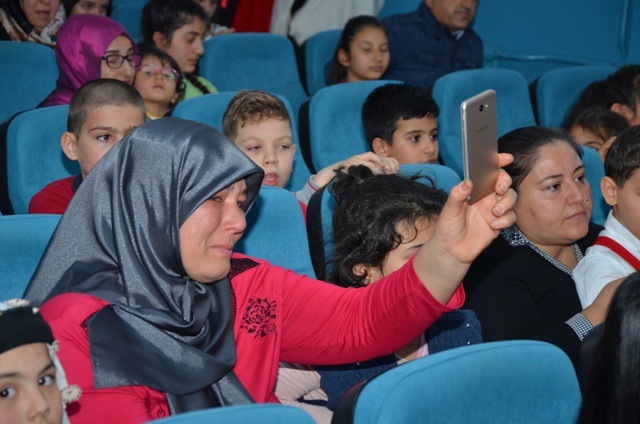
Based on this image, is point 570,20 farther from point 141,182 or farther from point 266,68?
point 141,182

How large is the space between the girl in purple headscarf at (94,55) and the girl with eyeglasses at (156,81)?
0.37ft

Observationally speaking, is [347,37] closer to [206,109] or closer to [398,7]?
[398,7]

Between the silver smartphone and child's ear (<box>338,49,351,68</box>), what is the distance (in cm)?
334

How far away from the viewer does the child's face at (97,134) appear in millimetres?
3029

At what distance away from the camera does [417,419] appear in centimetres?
145

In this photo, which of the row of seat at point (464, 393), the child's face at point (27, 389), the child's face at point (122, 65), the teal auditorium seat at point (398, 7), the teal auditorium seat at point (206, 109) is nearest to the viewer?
the row of seat at point (464, 393)

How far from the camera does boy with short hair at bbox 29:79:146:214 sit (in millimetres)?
3010

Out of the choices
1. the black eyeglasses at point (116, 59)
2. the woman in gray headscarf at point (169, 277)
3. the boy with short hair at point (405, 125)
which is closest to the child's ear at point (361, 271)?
the woman in gray headscarf at point (169, 277)

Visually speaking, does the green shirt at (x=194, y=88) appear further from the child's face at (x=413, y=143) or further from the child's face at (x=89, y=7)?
the child's face at (x=413, y=143)

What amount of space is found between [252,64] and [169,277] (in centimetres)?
334

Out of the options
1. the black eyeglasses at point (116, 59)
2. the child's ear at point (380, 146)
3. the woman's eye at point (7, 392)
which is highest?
the black eyeglasses at point (116, 59)

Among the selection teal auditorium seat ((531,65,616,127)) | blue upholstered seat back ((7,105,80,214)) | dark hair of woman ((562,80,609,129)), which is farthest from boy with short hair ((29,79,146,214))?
teal auditorium seat ((531,65,616,127))

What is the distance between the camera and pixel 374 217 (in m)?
2.36

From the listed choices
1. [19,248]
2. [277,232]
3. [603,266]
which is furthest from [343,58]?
[19,248]
